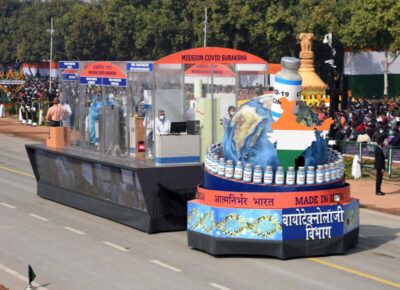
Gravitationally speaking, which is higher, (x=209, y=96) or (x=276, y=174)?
(x=209, y=96)

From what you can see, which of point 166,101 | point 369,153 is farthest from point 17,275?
point 369,153

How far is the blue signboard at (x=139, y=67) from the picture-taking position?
747 inches

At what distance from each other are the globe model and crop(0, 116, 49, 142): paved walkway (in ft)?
89.1

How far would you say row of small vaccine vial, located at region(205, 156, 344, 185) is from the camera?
622 inches

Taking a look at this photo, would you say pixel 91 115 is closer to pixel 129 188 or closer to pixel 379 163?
pixel 129 188

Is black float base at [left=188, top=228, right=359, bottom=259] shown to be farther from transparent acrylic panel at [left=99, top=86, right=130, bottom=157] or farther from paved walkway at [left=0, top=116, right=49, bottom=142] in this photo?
paved walkway at [left=0, top=116, right=49, bottom=142]

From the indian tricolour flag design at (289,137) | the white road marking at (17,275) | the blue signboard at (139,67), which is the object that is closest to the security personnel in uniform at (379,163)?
the blue signboard at (139,67)

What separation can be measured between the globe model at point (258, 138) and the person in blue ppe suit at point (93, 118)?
5695mm

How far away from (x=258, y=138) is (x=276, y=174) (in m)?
0.86

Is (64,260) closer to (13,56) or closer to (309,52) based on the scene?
(309,52)

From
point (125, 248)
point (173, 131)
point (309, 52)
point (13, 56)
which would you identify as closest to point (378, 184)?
point (173, 131)

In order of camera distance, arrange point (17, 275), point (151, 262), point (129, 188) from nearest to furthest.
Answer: point (17, 275) < point (151, 262) < point (129, 188)

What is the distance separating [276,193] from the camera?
51.6 ft

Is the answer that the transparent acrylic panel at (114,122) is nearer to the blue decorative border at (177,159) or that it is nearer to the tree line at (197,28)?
the blue decorative border at (177,159)
